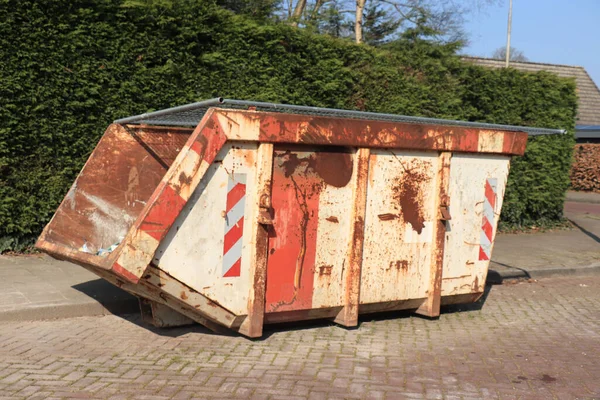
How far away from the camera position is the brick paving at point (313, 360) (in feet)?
14.0

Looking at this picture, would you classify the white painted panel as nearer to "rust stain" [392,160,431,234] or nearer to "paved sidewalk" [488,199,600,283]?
"rust stain" [392,160,431,234]

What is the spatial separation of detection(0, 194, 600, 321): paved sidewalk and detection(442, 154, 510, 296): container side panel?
2147mm

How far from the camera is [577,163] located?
24234mm

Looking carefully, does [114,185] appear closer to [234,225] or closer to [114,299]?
[114,299]

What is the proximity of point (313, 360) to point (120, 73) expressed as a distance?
465 centimetres

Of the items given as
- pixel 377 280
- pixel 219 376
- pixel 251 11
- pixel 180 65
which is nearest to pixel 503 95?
pixel 251 11

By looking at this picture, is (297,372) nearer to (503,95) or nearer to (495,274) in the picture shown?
(495,274)

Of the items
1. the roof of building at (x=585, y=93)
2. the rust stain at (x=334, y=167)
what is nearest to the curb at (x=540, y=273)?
the rust stain at (x=334, y=167)

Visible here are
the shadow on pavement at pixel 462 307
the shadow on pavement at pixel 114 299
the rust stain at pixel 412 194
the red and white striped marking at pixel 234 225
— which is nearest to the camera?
the red and white striped marking at pixel 234 225

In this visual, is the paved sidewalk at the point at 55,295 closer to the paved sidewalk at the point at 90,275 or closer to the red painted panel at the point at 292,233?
the paved sidewalk at the point at 90,275

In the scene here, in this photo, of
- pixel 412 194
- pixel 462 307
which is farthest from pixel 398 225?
pixel 462 307

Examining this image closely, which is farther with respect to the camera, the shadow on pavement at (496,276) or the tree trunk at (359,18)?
the tree trunk at (359,18)

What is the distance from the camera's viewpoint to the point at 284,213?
17.1 ft

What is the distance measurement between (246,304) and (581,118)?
92.8 feet
